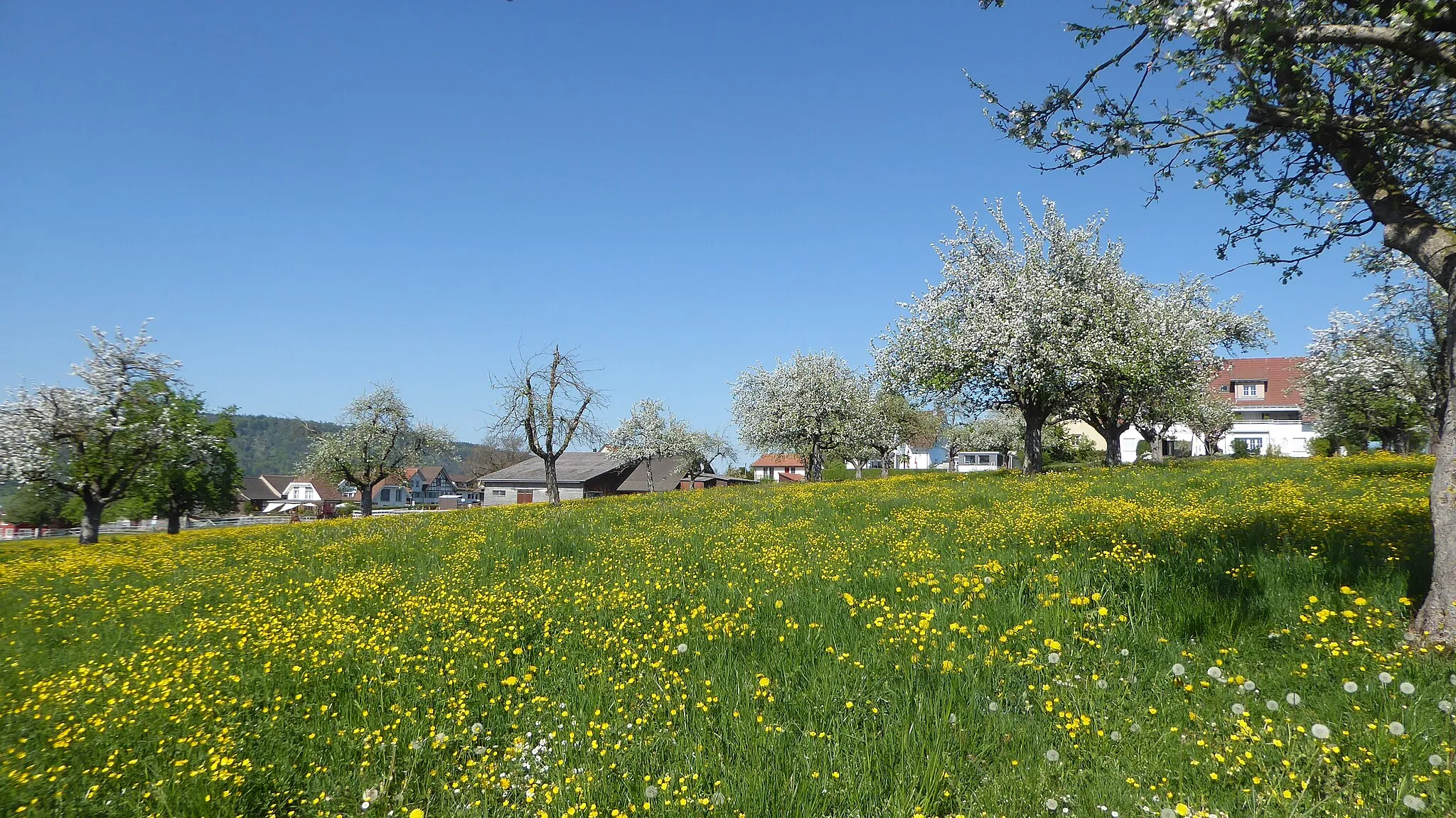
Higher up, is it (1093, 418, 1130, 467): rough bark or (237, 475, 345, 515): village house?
(1093, 418, 1130, 467): rough bark

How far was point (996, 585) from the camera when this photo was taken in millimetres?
7766

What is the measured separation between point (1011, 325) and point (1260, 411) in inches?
2928

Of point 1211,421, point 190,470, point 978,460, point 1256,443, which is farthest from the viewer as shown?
point 978,460

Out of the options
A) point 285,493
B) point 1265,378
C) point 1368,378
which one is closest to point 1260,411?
point 1265,378

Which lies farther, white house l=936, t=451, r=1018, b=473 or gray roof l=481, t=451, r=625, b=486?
white house l=936, t=451, r=1018, b=473

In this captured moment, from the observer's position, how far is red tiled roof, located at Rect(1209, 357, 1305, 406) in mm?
78812

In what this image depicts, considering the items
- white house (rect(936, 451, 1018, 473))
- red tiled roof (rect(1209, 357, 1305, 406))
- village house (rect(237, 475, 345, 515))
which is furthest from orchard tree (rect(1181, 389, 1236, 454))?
village house (rect(237, 475, 345, 515))

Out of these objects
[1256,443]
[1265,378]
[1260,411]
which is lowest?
[1256,443]

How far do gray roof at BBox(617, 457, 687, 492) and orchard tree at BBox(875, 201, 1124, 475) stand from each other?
66.7 m

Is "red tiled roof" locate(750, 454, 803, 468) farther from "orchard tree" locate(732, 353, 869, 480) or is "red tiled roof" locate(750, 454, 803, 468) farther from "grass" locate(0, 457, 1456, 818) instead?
"grass" locate(0, 457, 1456, 818)

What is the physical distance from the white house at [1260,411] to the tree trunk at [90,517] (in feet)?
280

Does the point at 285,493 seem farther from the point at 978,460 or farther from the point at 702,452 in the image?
the point at 978,460

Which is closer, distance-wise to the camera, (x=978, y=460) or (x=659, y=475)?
(x=659, y=475)

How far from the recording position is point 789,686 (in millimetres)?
5621
